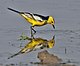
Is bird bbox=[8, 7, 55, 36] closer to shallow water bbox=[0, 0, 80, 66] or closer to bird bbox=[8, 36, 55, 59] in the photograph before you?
shallow water bbox=[0, 0, 80, 66]

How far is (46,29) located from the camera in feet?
46.3

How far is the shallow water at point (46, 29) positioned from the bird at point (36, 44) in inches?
5.6

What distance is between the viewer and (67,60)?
10.2m

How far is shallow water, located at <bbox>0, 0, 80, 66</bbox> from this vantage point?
10758 millimetres

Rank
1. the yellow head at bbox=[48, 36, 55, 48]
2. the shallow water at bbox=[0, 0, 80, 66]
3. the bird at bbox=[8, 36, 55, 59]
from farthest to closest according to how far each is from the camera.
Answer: the yellow head at bbox=[48, 36, 55, 48] → the bird at bbox=[8, 36, 55, 59] → the shallow water at bbox=[0, 0, 80, 66]

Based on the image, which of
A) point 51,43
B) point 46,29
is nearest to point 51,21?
point 46,29

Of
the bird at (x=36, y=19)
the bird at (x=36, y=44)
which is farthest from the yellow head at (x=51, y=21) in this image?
the bird at (x=36, y=44)

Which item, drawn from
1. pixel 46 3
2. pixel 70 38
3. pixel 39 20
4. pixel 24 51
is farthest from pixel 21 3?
pixel 24 51

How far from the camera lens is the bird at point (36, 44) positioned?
11.3 meters

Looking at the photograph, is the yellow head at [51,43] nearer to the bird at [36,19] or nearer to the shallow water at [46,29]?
the shallow water at [46,29]

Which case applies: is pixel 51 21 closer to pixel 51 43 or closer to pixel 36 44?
pixel 51 43

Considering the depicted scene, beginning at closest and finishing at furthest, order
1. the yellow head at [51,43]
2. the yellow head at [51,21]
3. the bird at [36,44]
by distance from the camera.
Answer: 1. the bird at [36,44]
2. the yellow head at [51,43]
3. the yellow head at [51,21]

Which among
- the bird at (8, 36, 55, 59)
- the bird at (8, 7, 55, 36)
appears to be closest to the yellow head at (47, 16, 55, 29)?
the bird at (8, 7, 55, 36)

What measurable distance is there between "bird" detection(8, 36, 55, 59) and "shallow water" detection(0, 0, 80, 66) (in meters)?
0.14
